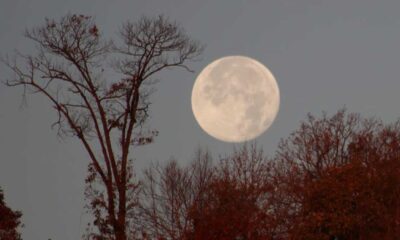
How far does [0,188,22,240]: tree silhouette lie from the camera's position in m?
52.9

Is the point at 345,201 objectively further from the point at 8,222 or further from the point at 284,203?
the point at 8,222

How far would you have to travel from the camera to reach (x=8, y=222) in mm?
54562

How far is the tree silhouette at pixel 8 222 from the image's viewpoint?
5285 cm

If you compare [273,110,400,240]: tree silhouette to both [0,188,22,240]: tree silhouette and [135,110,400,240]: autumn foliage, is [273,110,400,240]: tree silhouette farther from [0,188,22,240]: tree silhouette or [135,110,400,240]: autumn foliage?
[0,188,22,240]: tree silhouette

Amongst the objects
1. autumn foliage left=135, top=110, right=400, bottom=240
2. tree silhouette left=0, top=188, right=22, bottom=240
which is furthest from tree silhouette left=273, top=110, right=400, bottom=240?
tree silhouette left=0, top=188, right=22, bottom=240

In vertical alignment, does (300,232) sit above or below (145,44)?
below

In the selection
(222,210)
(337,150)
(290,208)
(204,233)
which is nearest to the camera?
(204,233)

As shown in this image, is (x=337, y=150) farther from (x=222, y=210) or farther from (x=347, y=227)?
(x=222, y=210)

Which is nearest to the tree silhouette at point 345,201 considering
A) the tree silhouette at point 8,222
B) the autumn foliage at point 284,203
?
the autumn foliage at point 284,203

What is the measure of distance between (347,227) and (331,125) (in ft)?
53.9

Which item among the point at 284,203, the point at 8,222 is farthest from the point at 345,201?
the point at 8,222

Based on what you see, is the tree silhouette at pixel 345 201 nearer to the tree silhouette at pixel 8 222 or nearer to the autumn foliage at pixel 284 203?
the autumn foliage at pixel 284 203

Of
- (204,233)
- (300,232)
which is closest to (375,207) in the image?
(300,232)

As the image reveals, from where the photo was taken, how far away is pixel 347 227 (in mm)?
47906
